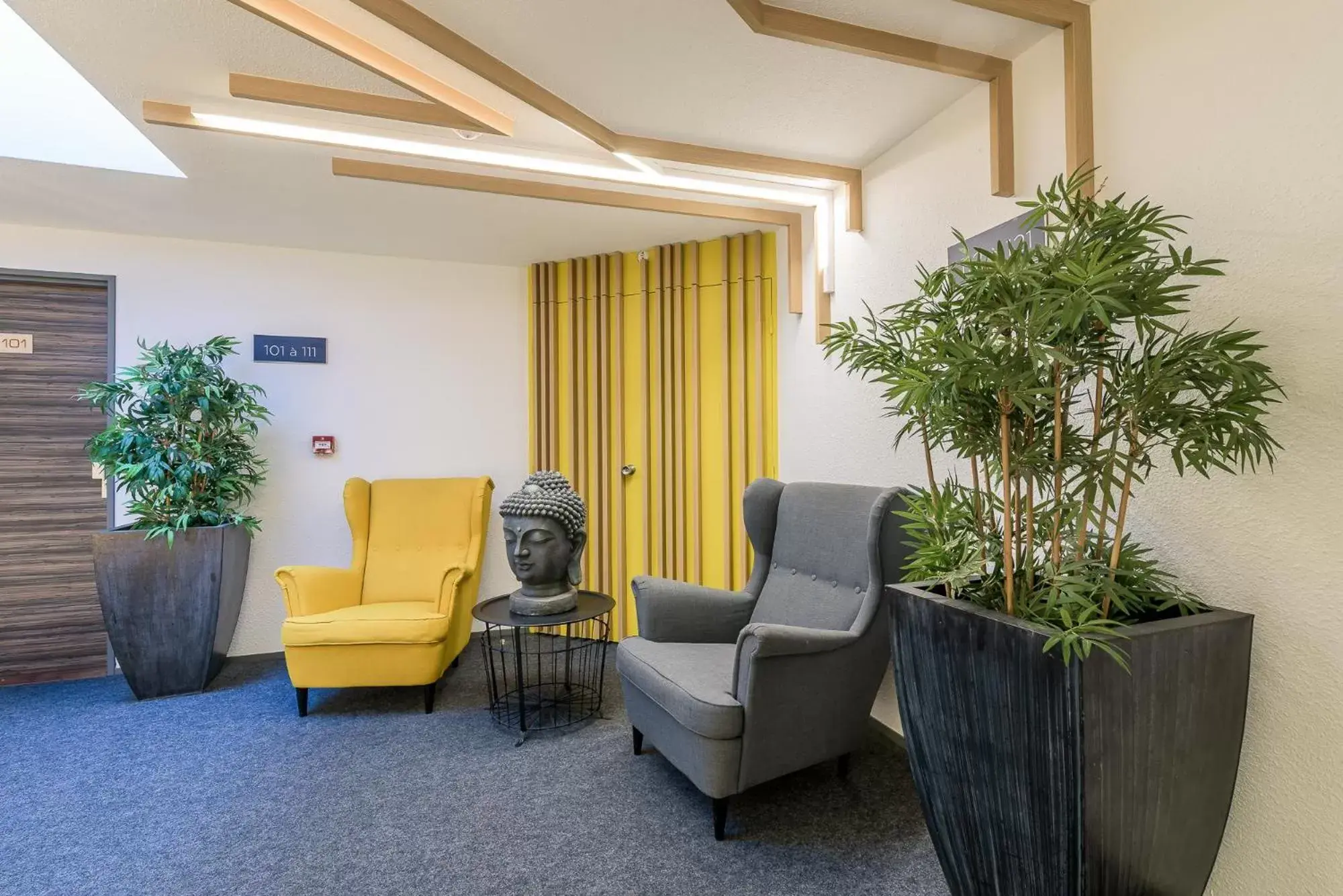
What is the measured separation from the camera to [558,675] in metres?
3.36

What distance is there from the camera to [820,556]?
2.46m

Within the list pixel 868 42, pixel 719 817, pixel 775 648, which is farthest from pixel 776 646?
pixel 868 42

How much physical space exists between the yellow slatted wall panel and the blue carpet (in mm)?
1157

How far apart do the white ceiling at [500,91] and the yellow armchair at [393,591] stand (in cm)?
157

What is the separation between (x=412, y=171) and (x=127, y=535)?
2.23 metres

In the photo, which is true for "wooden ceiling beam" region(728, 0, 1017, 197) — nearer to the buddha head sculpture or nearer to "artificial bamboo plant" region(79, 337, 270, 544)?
the buddha head sculpture

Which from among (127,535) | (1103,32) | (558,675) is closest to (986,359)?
(1103,32)

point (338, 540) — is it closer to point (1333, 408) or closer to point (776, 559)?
point (776, 559)

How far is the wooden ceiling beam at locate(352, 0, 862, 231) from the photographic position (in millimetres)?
1712

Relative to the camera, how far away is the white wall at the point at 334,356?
11.8 ft

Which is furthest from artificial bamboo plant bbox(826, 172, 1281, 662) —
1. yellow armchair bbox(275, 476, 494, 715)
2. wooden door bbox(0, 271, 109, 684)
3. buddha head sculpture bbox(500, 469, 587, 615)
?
wooden door bbox(0, 271, 109, 684)

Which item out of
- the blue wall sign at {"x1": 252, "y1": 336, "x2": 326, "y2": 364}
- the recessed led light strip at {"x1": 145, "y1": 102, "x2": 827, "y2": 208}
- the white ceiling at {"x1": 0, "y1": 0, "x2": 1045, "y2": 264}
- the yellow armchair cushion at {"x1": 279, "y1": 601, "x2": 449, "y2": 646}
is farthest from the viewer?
the blue wall sign at {"x1": 252, "y1": 336, "x2": 326, "y2": 364}

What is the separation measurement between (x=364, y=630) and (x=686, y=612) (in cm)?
146

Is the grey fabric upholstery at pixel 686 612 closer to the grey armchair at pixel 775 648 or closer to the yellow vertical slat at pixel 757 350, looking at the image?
the grey armchair at pixel 775 648
